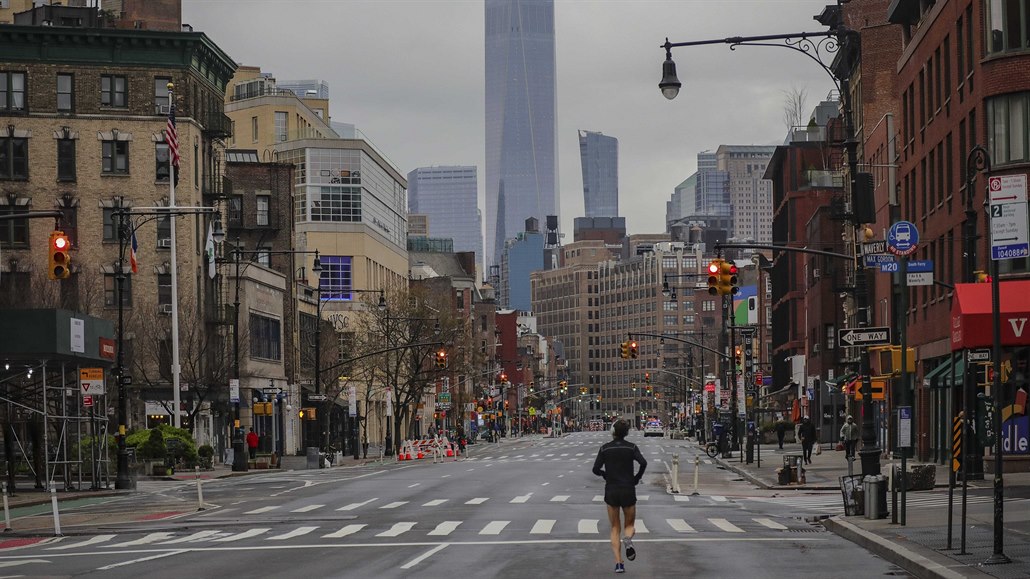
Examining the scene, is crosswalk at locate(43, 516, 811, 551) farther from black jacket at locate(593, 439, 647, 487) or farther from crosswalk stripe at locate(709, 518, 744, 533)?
black jacket at locate(593, 439, 647, 487)

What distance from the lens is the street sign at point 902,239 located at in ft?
80.8

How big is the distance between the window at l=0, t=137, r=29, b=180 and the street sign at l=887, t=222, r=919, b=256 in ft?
208

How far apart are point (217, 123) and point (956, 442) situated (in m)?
66.0

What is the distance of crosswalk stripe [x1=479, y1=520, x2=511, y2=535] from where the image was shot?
27953 mm

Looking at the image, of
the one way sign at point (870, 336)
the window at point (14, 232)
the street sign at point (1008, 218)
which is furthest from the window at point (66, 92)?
the street sign at point (1008, 218)

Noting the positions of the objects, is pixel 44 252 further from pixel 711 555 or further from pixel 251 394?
pixel 711 555

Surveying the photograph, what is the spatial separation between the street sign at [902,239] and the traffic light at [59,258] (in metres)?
17.7

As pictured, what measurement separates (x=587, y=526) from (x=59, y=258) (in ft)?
42.6

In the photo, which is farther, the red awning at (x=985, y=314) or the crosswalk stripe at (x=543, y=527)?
the red awning at (x=985, y=314)

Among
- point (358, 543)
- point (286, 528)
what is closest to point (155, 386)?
point (286, 528)

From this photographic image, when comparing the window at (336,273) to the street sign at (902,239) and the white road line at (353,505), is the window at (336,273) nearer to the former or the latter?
the white road line at (353,505)

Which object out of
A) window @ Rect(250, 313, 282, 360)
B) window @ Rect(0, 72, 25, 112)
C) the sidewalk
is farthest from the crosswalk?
window @ Rect(250, 313, 282, 360)

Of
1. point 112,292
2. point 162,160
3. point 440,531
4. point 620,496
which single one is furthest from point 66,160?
point 620,496

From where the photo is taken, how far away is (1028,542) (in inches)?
853
